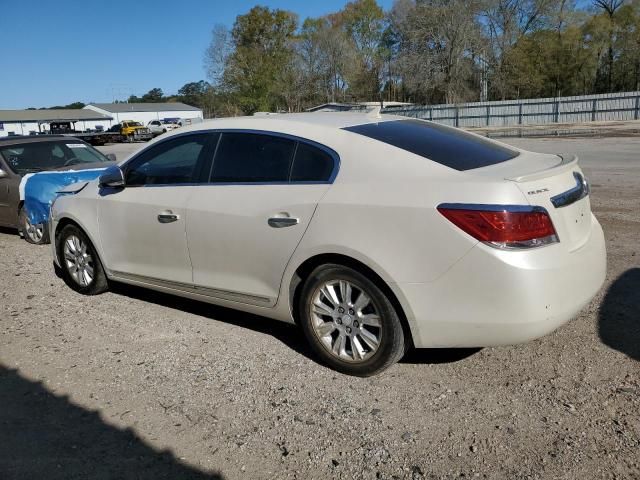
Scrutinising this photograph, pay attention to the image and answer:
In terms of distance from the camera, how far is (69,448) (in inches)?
122

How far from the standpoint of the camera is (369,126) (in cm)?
404

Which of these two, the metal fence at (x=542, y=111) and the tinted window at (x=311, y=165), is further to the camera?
the metal fence at (x=542, y=111)

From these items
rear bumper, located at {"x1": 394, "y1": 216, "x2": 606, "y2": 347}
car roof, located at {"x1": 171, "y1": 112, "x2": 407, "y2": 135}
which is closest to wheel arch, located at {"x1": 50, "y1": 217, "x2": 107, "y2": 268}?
car roof, located at {"x1": 171, "y1": 112, "x2": 407, "y2": 135}

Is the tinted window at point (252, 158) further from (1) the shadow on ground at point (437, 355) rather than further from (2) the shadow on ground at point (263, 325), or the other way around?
(1) the shadow on ground at point (437, 355)

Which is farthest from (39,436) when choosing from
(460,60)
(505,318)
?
(460,60)

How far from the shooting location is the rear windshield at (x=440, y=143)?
3631 millimetres

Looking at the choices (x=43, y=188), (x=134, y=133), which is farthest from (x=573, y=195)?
(x=134, y=133)

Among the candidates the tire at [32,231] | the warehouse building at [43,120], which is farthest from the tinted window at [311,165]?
the warehouse building at [43,120]

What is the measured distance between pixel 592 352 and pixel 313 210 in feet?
6.89

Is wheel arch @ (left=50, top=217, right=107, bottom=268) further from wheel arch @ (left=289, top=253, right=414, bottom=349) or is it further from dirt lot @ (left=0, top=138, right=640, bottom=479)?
wheel arch @ (left=289, top=253, right=414, bottom=349)

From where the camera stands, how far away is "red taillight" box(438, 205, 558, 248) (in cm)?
308

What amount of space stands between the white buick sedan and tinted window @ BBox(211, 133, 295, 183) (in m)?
0.01

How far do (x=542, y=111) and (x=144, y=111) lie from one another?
66903mm

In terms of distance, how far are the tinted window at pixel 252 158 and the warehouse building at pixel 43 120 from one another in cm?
7369
